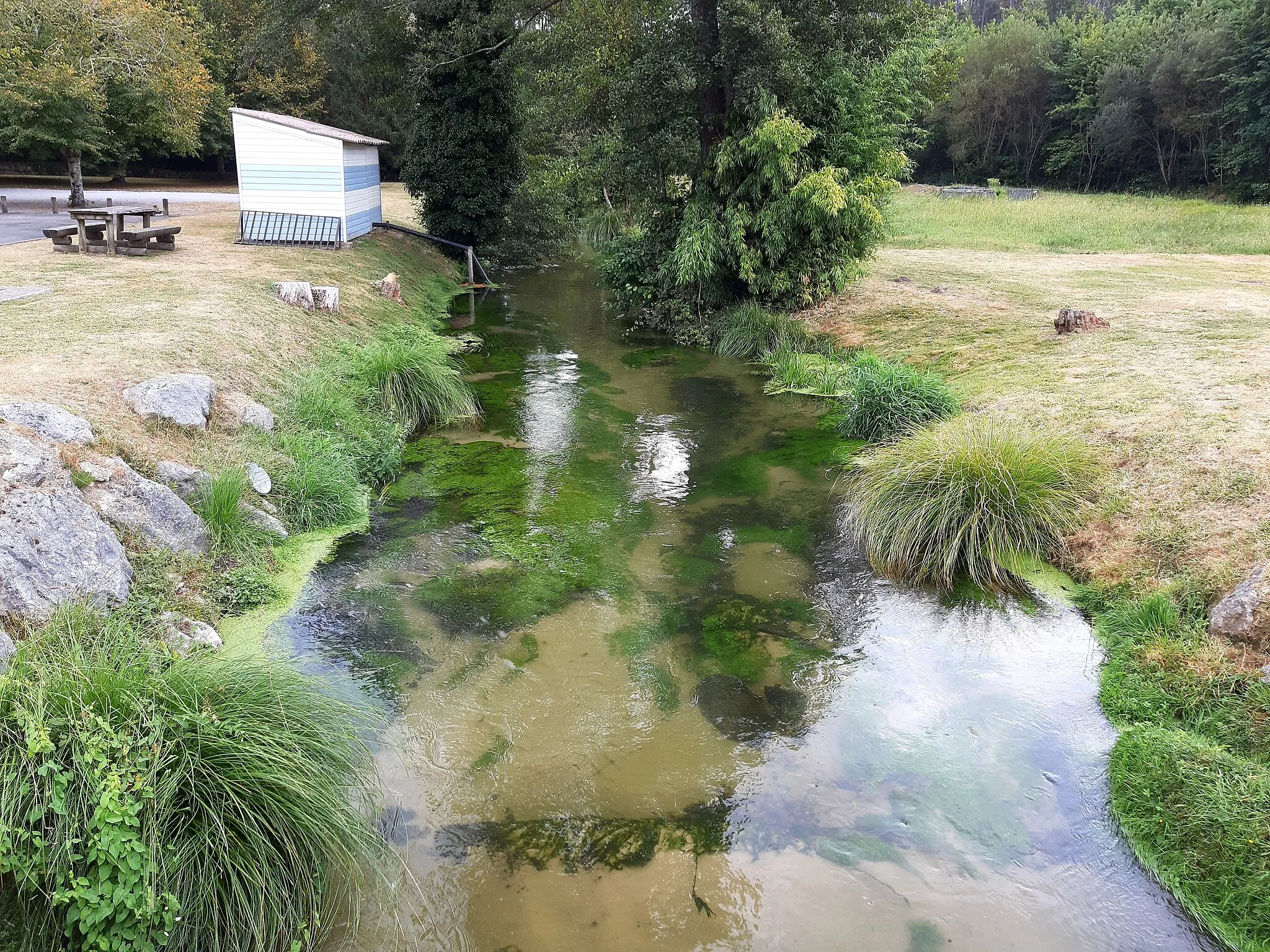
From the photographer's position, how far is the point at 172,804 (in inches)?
130

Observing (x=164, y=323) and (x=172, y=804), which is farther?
(x=164, y=323)

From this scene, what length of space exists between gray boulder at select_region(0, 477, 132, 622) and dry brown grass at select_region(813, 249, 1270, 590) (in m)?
6.29

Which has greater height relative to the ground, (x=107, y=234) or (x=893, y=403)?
(x=107, y=234)

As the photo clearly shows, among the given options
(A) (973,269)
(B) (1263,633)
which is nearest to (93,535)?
(B) (1263,633)

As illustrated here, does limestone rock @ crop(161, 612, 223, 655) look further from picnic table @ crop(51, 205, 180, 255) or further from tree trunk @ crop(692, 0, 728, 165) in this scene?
tree trunk @ crop(692, 0, 728, 165)

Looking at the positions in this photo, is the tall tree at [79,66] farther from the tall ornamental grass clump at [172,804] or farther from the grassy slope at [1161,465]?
the tall ornamental grass clump at [172,804]

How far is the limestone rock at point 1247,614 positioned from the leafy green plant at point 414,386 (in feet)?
23.7

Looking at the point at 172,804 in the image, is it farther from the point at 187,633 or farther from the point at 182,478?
Result: the point at 182,478

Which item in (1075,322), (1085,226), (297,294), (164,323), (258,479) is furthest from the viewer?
(1085,226)

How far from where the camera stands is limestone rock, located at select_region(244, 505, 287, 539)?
21.1 ft

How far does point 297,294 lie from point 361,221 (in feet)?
20.3

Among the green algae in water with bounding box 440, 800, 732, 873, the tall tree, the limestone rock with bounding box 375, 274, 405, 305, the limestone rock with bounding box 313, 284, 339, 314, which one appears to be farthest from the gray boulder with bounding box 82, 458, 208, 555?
the tall tree

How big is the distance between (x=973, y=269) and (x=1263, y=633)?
44.9ft

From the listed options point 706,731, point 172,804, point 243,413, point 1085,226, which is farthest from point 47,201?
point 1085,226
